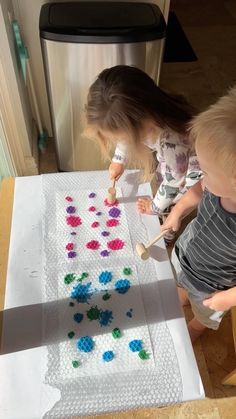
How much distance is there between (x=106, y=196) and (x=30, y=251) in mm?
208

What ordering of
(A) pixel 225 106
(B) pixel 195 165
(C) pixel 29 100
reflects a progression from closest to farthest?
(A) pixel 225 106 → (B) pixel 195 165 → (C) pixel 29 100

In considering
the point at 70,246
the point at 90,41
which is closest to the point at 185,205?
the point at 70,246

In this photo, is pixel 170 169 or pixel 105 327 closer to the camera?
pixel 105 327

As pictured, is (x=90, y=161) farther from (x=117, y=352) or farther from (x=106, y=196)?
(x=117, y=352)

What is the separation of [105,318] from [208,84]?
157cm

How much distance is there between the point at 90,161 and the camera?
140 cm

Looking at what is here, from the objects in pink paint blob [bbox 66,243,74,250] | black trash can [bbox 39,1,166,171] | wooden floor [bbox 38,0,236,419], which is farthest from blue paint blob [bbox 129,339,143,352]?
black trash can [bbox 39,1,166,171]

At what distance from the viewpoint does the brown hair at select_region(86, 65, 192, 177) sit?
743 millimetres

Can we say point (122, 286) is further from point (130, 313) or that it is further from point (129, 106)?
point (129, 106)

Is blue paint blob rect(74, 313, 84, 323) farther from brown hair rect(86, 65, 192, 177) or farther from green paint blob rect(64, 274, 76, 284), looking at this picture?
brown hair rect(86, 65, 192, 177)

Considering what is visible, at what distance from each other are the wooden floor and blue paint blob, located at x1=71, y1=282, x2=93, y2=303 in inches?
17.6

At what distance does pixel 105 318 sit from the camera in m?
0.65

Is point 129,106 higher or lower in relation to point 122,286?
higher

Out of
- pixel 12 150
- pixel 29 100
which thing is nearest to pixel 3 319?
pixel 12 150
